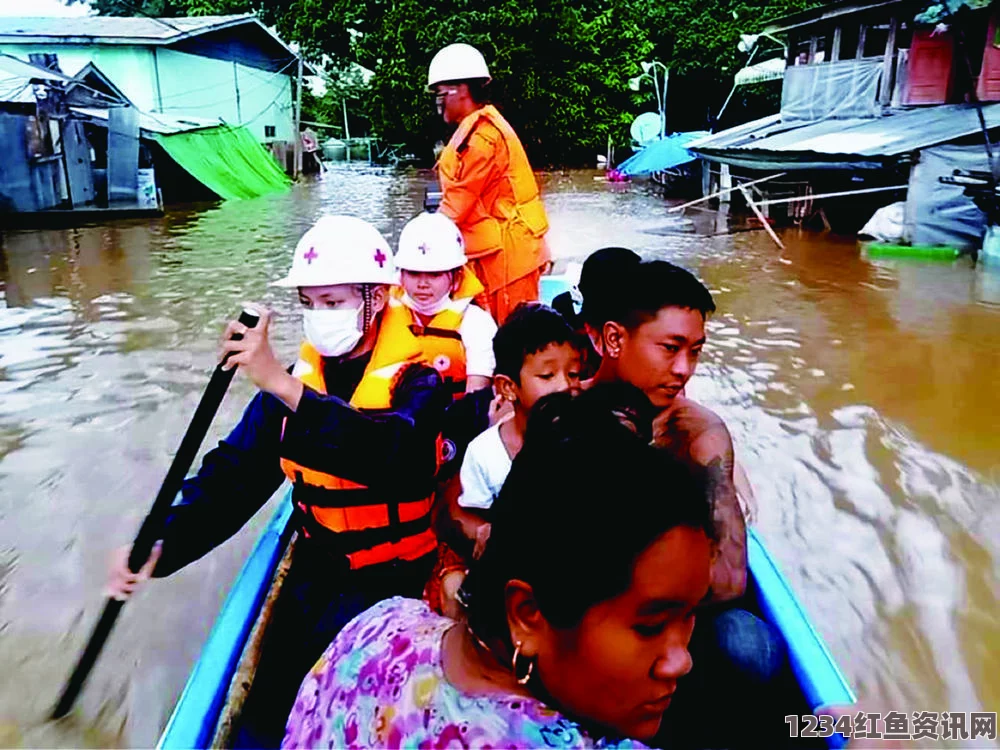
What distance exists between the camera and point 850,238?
13.0 m

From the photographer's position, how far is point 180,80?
2055 centimetres

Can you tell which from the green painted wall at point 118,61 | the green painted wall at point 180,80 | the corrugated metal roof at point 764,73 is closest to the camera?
the green painted wall at point 118,61

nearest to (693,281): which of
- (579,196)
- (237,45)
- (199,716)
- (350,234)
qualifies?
(350,234)

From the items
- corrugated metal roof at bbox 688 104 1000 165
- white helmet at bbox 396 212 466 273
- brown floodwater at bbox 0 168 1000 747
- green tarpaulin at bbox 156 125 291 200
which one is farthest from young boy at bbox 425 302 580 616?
green tarpaulin at bbox 156 125 291 200

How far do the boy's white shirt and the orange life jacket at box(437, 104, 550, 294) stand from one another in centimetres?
203

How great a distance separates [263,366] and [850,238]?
12.8m

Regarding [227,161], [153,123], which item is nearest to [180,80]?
[227,161]

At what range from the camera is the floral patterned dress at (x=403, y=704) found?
102 cm

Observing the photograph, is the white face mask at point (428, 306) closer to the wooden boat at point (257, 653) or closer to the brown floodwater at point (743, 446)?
the wooden boat at point (257, 653)

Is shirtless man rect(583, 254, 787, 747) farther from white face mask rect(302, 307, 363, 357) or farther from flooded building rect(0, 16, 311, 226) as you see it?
flooded building rect(0, 16, 311, 226)

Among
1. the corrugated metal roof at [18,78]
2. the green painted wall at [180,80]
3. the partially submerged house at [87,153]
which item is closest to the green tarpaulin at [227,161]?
the partially submerged house at [87,153]

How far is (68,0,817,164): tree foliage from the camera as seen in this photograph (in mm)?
22609

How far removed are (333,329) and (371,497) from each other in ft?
1.38

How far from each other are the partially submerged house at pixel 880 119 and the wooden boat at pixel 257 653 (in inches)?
383
